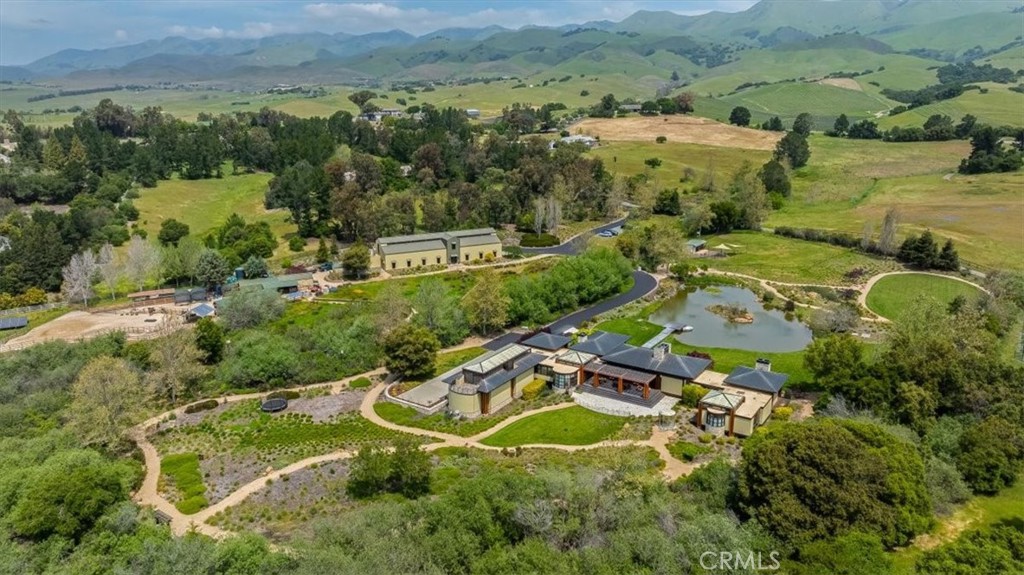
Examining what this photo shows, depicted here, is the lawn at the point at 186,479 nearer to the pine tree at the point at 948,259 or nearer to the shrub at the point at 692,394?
the shrub at the point at 692,394

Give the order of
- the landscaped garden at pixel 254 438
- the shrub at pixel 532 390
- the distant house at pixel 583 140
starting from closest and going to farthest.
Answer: the landscaped garden at pixel 254 438, the shrub at pixel 532 390, the distant house at pixel 583 140

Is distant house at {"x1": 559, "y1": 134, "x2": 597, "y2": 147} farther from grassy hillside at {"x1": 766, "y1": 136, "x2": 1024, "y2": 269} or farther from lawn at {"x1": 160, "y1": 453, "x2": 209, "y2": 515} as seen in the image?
lawn at {"x1": 160, "y1": 453, "x2": 209, "y2": 515}

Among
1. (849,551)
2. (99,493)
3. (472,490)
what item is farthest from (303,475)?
(849,551)

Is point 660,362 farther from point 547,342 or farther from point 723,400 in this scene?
point 547,342

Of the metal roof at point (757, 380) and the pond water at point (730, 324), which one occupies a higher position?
the metal roof at point (757, 380)

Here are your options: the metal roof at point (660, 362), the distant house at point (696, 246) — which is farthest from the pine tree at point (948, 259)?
the metal roof at point (660, 362)

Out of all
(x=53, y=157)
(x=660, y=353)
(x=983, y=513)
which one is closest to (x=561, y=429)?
(x=660, y=353)

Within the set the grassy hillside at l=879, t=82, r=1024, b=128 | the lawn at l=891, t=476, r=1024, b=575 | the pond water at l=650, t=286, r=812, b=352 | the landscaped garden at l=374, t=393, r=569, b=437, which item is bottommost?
the pond water at l=650, t=286, r=812, b=352

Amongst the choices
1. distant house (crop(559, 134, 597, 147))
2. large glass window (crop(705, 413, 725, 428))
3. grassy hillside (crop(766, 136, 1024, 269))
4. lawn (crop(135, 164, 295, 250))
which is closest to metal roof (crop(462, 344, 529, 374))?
large glass window (crop(705, 413, 725, 428))
